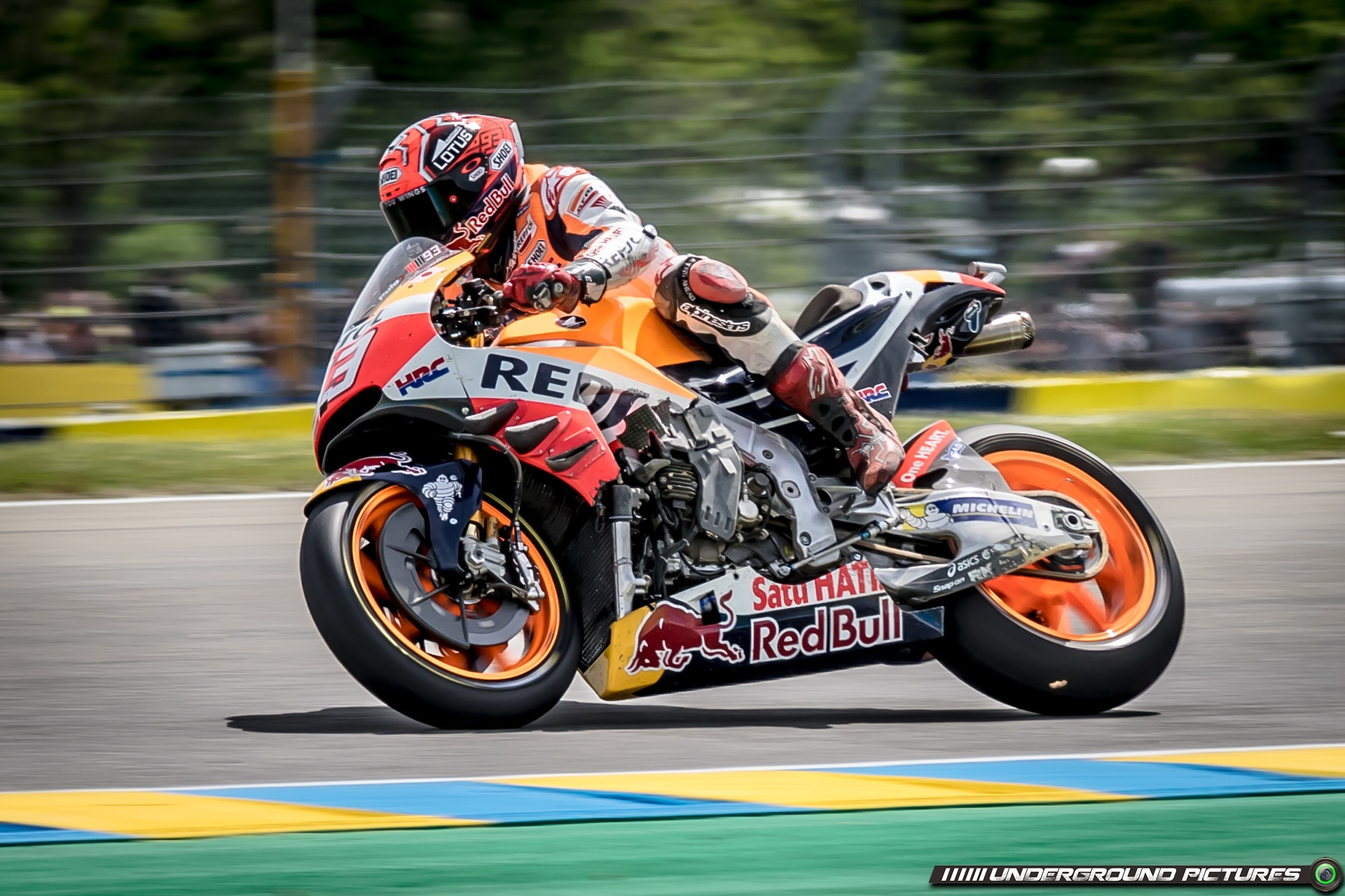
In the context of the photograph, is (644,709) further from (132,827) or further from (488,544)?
(132,827)

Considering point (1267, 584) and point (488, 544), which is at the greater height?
point (488, 544)

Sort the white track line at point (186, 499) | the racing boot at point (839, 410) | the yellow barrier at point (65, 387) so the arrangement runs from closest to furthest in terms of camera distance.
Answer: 1. the racing boot at point (839, 410)
2. the white track line at point (186, 499)
3. the yellow barrier at point (65, 387)

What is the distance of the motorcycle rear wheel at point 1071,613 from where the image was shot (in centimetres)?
505

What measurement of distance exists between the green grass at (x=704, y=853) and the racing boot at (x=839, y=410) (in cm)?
114

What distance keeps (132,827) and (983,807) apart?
1784mm

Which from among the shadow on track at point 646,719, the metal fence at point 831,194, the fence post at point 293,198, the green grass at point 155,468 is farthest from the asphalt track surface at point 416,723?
the metal fence at point 831,194

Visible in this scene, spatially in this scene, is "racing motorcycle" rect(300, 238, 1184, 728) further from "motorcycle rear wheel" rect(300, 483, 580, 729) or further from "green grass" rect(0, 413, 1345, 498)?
"green grass" rect(0, 413, 1345, 498)

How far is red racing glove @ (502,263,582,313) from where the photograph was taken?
462 cm

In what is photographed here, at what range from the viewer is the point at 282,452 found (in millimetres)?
10344

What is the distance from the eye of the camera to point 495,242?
17.0 feet

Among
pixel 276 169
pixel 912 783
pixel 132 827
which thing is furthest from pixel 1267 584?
pixel 276 169

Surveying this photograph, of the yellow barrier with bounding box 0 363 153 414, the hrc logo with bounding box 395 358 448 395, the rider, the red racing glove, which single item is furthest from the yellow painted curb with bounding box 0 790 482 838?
the yellow barrier with bounding box 0 363 153 414

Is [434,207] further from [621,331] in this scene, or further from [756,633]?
[756,633]

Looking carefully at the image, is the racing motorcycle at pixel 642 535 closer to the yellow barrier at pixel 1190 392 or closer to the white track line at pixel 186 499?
the white track line at pixel 186 499
